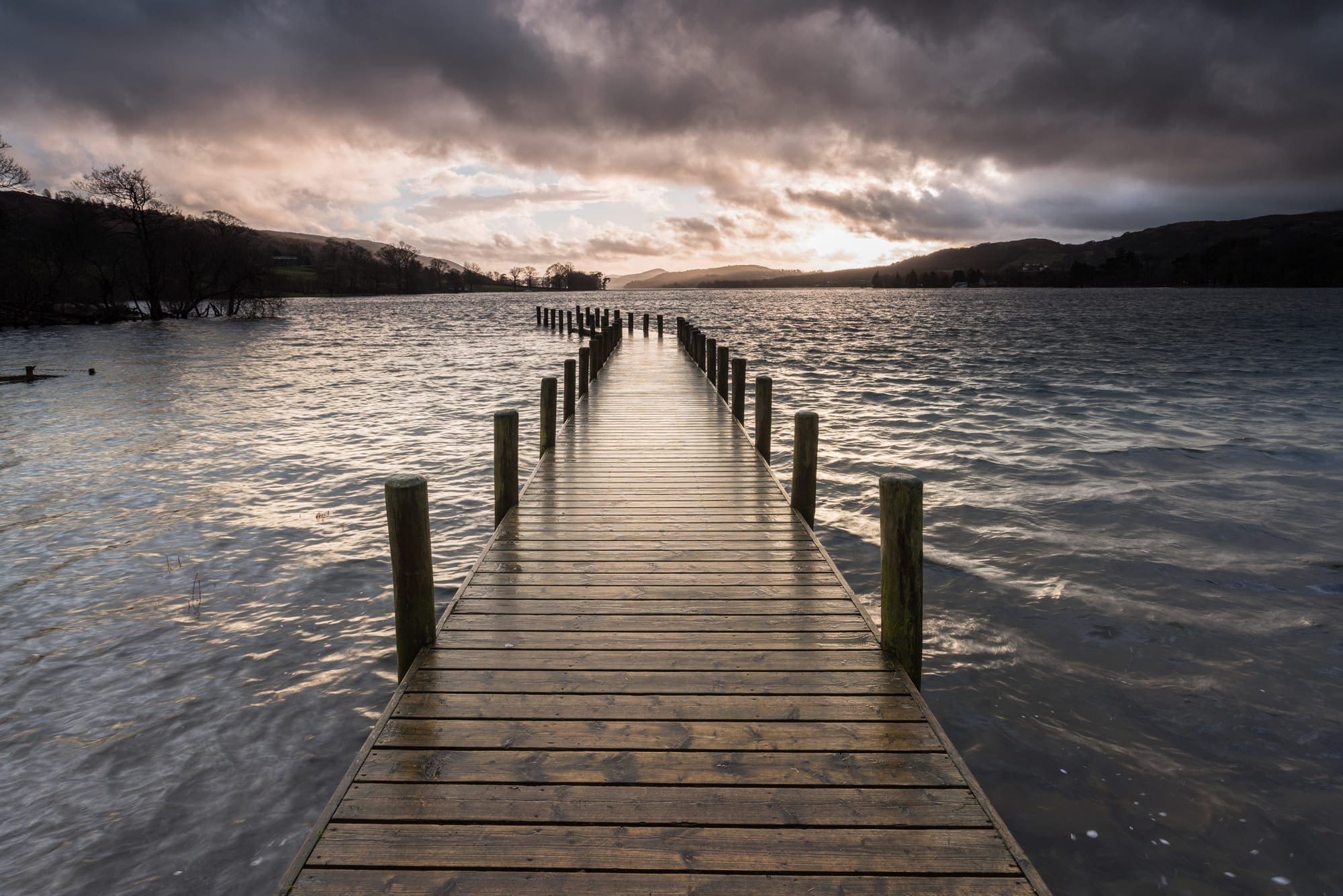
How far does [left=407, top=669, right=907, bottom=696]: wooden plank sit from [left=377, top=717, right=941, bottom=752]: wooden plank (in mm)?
282

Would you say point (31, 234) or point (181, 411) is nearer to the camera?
point (181, 411)

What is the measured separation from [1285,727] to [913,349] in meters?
37.2

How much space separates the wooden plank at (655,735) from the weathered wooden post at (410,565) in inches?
27.9

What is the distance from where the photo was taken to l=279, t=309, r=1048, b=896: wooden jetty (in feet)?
8.42

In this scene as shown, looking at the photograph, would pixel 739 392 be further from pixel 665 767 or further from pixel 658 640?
pixel 665 767

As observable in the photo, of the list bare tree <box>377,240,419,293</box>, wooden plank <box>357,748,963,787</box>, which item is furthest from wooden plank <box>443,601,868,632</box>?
bare tree <box>377,240,419,293</box>

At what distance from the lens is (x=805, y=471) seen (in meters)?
7.06

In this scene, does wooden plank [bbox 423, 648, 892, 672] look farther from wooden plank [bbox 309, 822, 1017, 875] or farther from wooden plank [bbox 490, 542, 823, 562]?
wooden plank [bbox 490, 542, 823, 562]

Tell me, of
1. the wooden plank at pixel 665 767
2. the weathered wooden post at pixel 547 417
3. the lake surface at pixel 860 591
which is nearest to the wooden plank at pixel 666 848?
the wooden plank at pixel 665 767

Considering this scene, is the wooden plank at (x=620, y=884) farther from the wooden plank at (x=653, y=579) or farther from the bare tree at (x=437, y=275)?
the bare tree at (x=437, y=275)

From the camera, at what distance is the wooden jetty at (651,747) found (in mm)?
2566

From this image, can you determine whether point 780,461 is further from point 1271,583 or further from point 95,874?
point 95,874

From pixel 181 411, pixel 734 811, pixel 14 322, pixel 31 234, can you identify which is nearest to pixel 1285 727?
pixel 734 811

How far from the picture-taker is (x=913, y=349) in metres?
40.4
